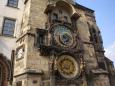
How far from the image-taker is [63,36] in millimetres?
13656

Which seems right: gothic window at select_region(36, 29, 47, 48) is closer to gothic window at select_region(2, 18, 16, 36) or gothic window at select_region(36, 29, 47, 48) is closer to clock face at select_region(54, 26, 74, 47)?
clock face at select_region(54, 26, 74, 47)

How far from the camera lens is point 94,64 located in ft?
47.9

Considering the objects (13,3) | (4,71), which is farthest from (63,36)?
(13,3)

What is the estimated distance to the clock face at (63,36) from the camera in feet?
43.6

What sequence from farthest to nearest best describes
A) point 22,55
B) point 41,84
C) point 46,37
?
point 46,37
point 22,55
point 41,84

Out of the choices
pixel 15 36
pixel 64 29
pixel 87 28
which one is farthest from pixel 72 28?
pixel 15 36

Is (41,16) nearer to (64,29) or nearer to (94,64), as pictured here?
(64,29)

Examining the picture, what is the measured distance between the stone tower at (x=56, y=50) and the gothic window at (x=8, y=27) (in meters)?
0.96

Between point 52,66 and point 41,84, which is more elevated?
point 52,66

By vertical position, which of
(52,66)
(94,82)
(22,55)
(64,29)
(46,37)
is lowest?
(94,82)

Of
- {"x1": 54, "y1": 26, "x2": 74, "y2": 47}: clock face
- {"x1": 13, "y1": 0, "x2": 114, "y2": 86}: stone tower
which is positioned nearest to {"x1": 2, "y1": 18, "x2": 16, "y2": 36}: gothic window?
{"x1": 13, "y1": 0, "x2": 114, "y2": 86}: stone tower

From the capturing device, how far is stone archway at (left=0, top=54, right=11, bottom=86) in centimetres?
1183

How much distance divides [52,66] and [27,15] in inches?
194

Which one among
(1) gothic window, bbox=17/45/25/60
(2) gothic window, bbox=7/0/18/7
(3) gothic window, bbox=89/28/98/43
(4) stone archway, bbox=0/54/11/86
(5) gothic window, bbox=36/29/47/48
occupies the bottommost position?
(4) stone archway, bbox=0/54/11/86
